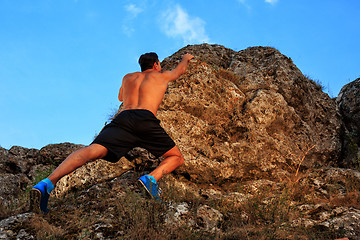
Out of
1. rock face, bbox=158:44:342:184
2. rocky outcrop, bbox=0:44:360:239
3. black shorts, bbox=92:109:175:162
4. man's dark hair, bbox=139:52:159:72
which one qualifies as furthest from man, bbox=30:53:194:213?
rock face, bbox=158:44:342:184

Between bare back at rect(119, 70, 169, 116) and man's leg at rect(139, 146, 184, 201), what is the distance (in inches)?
26.0

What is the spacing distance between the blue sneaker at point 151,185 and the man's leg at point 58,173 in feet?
2.03

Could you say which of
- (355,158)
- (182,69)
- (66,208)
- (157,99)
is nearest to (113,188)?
(66,208)

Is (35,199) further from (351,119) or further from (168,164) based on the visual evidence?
(351,119)

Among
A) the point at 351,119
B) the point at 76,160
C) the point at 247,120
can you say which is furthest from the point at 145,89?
the point at 351,119

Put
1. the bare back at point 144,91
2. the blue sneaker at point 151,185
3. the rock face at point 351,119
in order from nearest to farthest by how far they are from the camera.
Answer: the blue sneaker at point 151,185, the bare back at point 144,91, the rock face at point 351,119

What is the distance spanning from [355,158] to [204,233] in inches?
165

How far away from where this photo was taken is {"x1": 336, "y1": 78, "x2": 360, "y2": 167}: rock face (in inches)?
247

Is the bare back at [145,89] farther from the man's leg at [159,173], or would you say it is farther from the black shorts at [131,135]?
the man's leg at [159,173]

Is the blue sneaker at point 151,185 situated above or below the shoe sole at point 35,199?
above

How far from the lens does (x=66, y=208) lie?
3980 mm

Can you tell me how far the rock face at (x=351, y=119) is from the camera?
627cm

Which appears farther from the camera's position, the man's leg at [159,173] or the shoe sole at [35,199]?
the man's leg at [159,173]

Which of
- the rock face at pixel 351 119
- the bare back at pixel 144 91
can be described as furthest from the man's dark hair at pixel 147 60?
the rock face at pixel 351 119
